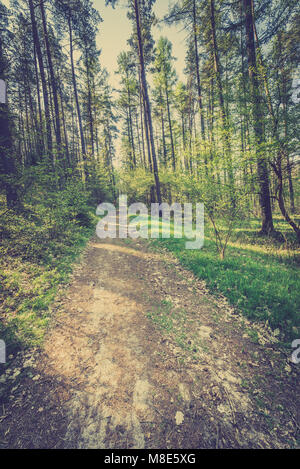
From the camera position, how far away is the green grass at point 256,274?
3.66 metres

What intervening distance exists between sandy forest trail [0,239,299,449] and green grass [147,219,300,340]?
0.45 metres

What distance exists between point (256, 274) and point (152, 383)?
4012 millimetres

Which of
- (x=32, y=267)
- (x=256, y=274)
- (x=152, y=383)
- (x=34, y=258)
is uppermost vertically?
(x=34, y=258)

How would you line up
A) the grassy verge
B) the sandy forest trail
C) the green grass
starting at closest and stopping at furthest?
1. the sandy forest trail
2. the grassy verge
3. the green grass

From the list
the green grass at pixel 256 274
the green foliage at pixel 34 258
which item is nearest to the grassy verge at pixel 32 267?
the green foliage at pixel 34 258

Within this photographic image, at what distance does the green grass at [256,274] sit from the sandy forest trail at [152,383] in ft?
1.48

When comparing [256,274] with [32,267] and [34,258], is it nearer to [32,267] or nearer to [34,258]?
[32,267]

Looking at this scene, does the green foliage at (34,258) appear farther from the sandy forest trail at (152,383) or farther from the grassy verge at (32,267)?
the sandy forest trail at (152,383)

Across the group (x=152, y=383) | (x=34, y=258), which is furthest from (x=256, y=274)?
(x=34, y=258)

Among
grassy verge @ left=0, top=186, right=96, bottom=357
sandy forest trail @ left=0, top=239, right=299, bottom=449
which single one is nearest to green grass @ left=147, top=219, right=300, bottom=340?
sandy forest trail @ left=0, top=239, right=299, bottom=449

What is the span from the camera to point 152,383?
8.58 ft

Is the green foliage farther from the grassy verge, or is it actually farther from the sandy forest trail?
the sandy forest trail

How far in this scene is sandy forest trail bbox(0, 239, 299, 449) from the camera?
2.05 metres

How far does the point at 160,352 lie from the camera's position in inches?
124
